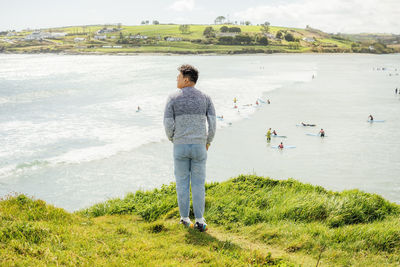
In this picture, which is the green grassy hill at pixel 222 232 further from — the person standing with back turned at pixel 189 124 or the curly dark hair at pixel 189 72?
the curly dark hair at pixel 189 72

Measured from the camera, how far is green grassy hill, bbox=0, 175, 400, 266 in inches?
175

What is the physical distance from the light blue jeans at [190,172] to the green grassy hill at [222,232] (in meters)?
0.49

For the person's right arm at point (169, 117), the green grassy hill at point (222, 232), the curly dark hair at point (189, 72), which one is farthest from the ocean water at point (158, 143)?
the curly dark hair at point (189, 72)

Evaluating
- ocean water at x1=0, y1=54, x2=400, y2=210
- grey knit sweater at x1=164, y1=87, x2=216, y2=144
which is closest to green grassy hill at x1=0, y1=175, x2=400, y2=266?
grey knit sweater at x1=164, y1=87, x2=216, y2=144

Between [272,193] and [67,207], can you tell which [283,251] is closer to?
[272,193]

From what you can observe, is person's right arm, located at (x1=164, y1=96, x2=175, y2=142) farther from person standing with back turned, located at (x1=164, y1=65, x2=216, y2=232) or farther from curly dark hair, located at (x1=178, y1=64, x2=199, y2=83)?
curly dark hair, located at (x1=178, y1=64, x2=199, y2=83)

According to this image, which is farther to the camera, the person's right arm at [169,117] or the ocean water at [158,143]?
the ocean water at [158,143]

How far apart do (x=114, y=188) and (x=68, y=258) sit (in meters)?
14.8

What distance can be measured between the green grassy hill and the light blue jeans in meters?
0.49

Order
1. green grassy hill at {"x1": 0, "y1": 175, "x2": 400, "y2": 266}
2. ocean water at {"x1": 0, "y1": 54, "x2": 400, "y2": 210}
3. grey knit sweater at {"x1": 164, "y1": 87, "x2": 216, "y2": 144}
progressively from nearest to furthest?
1. green grassy hill at {"x1": 0, "y1": 175, "x2": 400, "y2": 266}
2. grey knit sweater at {"x1": 164, "y1": 87, "x2": 216, "y2": 144}
3. ocean water at {"x1": 0, "y1": 54, "x2": 400, "y2": 210}

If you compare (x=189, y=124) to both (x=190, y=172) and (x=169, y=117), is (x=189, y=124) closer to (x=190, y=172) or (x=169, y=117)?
(x=169, y=117)

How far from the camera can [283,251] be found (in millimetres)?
5027

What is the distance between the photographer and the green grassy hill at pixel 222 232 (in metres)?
4.45

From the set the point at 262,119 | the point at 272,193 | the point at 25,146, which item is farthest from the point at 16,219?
the point at 262,119
